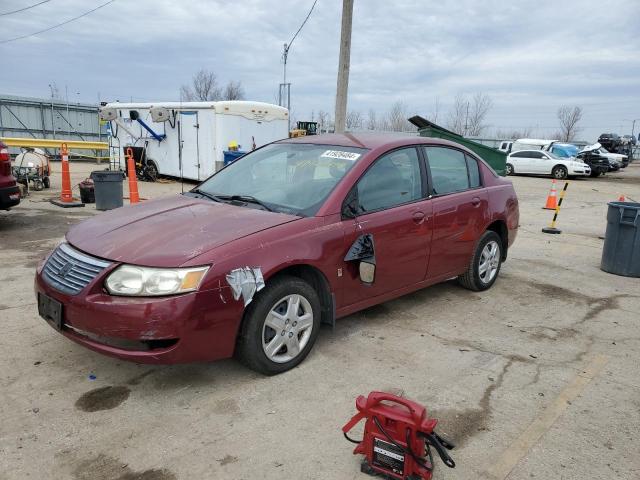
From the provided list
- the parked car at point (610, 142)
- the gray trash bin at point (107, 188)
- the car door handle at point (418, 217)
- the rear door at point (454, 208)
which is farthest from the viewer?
the parked car at point (610, 142)

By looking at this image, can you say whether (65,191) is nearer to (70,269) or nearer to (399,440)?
(70,269)

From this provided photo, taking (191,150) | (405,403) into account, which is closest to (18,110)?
(191,150)

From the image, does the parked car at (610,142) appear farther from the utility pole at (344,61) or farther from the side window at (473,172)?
the side window at (473,172)

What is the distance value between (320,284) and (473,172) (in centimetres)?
248

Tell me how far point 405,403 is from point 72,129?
92.2 ft

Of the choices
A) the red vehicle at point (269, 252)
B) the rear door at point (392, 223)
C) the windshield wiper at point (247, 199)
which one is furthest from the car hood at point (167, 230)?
the rear door at point (392, 223)

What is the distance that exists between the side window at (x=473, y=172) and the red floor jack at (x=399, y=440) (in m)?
3.26

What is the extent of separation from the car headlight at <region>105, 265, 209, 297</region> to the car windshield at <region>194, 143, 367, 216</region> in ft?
3.26

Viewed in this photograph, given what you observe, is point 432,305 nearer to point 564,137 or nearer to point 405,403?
point 405,403

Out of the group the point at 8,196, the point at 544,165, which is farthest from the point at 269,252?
the point at 544,165

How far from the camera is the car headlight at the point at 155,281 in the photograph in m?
2.90

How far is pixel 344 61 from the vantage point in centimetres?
1121

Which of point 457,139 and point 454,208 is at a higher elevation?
point 457,139

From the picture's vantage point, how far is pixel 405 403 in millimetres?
2402
